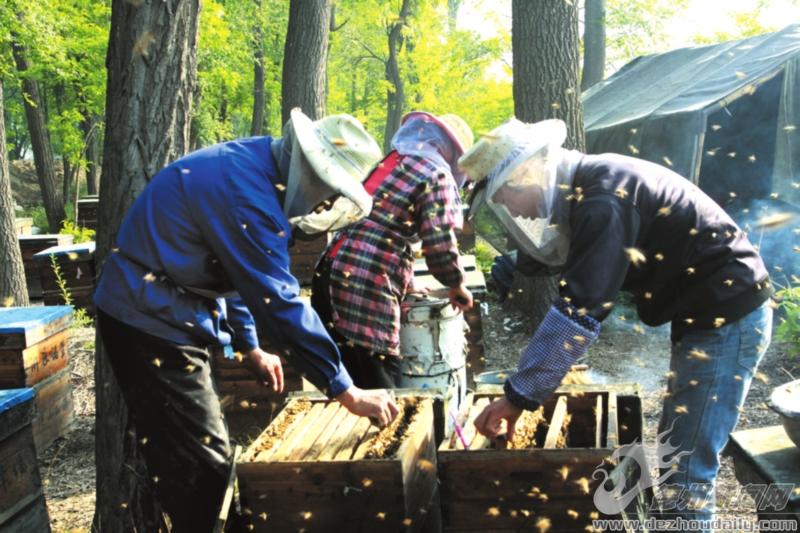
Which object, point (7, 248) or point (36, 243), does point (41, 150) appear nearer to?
point (36, 243)

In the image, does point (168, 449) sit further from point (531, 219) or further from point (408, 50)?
point (408, 50)

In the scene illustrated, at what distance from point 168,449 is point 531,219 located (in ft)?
4.72

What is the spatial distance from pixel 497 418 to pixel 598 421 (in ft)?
1.32

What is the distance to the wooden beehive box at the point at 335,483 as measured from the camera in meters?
2.12

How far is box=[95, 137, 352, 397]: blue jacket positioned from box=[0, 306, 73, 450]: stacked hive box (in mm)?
2302

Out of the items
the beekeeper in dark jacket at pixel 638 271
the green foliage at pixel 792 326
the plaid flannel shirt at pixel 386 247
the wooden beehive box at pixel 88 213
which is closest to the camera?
the beekeeper in dark jacket at pixel 638 271

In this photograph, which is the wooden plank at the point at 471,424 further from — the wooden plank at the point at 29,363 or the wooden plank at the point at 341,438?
the wooden plank at the point at 29,363

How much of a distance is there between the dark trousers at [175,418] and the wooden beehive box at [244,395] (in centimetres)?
174

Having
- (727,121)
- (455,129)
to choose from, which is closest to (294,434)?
(455,129)

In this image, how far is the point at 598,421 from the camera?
2363 mm

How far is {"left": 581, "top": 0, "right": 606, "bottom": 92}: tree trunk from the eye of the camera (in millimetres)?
15672

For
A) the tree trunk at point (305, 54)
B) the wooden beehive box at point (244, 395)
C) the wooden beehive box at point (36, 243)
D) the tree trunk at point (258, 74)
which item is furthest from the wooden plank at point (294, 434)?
the tree trunk at point (258, 74)

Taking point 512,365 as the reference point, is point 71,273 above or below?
above

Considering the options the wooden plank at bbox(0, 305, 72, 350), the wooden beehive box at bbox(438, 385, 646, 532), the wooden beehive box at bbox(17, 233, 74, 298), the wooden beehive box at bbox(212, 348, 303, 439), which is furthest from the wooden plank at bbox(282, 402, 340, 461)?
the wooden beehive box at bbox(17, 233, 74, 298)
